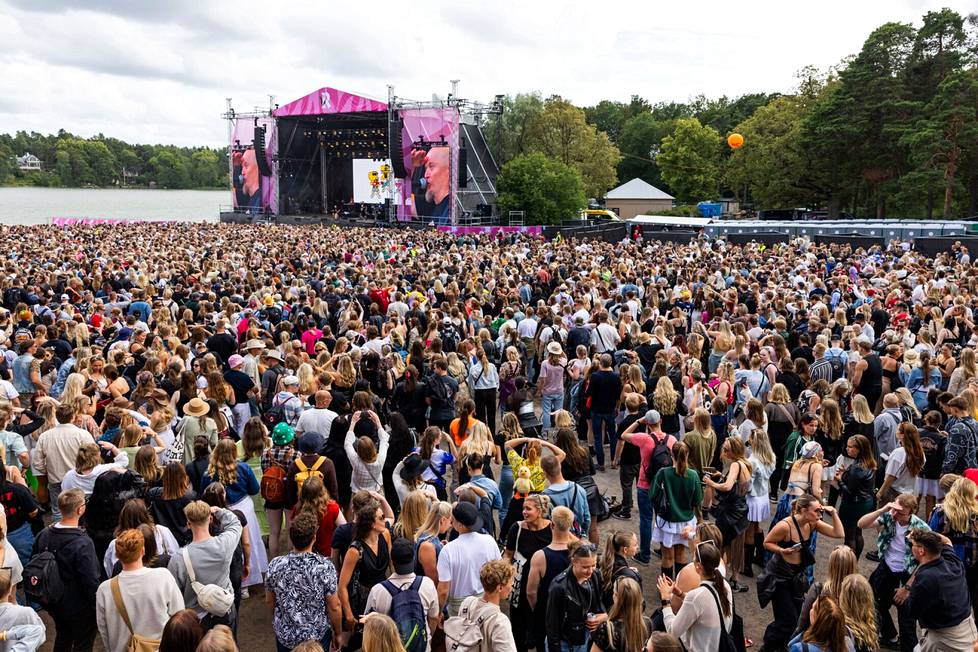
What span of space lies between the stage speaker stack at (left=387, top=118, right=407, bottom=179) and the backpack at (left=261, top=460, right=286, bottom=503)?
32959mm

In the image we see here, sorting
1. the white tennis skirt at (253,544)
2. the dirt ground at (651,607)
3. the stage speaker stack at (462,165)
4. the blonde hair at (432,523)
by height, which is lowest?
the dirt ground at (651,607)

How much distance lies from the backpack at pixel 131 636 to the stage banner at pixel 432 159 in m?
33.0

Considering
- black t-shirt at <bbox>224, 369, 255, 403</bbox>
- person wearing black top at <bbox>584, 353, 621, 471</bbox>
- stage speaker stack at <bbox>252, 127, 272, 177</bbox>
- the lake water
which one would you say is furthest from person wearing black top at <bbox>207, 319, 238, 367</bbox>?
the lake water

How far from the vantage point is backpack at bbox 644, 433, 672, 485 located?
5.71 metres

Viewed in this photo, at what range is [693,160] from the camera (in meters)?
53.9

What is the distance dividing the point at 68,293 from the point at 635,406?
9.71m

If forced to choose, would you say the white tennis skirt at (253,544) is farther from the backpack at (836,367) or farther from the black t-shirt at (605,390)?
the backpack at (836,367)

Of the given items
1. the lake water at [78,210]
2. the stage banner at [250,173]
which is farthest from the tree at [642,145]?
the stage banner at [250,173]

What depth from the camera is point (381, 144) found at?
41.1 metres

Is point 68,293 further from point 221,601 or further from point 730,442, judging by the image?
point 730,442

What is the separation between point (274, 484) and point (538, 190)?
109 ft

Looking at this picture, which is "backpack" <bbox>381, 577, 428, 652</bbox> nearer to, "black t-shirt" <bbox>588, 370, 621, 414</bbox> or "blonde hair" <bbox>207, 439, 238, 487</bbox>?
"blonde hair" <bbox>207, 439, 238, 487</bbox>

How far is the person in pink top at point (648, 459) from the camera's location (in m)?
5.75

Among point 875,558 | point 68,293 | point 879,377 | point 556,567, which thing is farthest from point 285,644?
point 68,293
